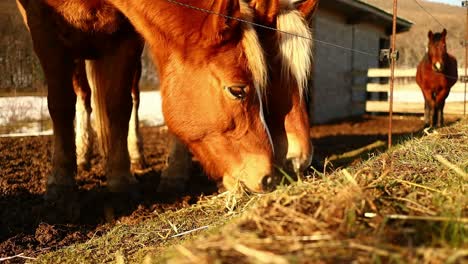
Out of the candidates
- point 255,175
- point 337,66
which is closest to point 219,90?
point 255,175

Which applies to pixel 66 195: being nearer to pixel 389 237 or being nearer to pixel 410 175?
pixel 410 175

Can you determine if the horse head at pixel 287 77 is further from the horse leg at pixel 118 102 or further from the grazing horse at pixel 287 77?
the horse leg at pixel 118 102

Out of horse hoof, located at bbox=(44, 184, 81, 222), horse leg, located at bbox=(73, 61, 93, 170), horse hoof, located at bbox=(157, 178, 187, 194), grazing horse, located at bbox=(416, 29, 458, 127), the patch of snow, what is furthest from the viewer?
grazing horse, located at bbox=(416, 29, 458, 127)

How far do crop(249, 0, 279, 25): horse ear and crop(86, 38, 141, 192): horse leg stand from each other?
1282 mm

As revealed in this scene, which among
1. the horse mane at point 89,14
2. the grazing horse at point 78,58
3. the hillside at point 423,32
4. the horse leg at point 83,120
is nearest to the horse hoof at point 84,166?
the horse leg at point 83,120

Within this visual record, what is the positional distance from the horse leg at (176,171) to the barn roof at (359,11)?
8.02 metres

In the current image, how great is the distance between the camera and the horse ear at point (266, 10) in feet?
11.4

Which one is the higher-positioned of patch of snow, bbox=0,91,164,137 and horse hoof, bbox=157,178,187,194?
patch of snow, bbox=0,91,164,137

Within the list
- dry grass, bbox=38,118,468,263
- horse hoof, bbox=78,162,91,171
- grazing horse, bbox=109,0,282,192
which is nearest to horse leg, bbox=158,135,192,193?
horse hoof, bbox=78,162,91,171

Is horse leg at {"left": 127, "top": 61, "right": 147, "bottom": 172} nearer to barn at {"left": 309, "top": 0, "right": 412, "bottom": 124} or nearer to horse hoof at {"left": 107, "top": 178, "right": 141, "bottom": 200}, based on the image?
horse hoof at {"left": 107, "top": 178, "right": 141, "bottom": 200}

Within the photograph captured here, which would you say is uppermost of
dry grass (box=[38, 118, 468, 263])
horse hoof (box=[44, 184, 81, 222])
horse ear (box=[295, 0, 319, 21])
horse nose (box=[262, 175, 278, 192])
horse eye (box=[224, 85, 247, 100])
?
horse ear (box=[295, 0, 319, 21])

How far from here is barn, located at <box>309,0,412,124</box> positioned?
1188 centimetres

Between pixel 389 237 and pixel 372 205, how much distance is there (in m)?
0.20

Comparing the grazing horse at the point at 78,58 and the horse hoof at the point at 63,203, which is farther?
the grazing horse at the point at 78,58
